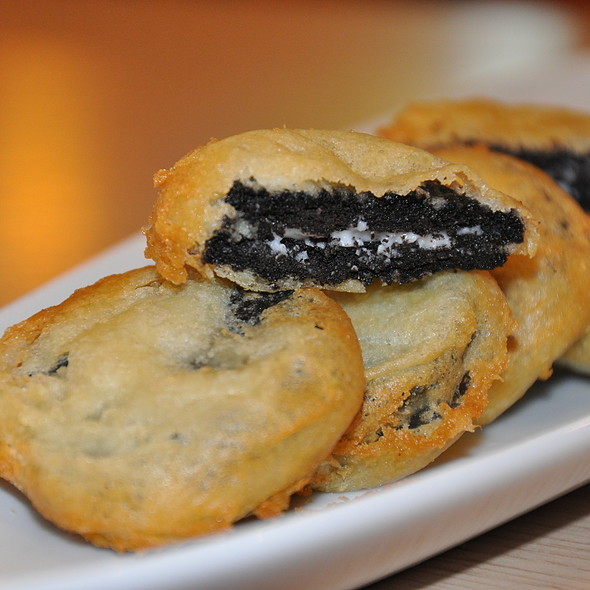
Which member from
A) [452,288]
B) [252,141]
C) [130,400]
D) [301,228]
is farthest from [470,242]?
[130,400]

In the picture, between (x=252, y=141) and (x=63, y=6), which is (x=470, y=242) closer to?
(x=252, y=141)

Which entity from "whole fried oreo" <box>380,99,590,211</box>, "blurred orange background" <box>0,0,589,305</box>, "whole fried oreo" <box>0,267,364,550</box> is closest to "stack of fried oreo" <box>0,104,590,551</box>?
"whole fried oreo" <box>0,267,364,550</box>

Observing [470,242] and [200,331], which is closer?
[200,331]

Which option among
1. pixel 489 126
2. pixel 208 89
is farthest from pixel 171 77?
pixel 489 126

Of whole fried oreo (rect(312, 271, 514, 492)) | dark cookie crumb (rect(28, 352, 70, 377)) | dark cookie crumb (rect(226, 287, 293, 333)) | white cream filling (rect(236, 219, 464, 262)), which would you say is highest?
white cream filling (rect(236, 219, 464, 262))

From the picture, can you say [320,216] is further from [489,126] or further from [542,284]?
[489,126]

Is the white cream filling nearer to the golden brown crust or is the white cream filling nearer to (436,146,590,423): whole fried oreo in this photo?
(436,146,590,423): whole fried oreo
